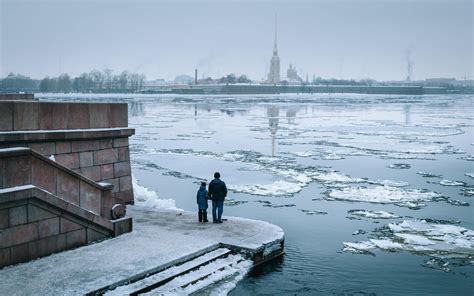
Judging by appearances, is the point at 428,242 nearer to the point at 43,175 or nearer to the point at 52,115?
the point at 43,175

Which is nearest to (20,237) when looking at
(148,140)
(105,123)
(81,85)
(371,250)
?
(105,123)

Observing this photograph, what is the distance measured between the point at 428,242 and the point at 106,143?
382 inches

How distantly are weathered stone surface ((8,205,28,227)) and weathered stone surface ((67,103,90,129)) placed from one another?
3.53 metres

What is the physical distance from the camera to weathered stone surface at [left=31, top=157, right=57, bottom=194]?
11.8 meters

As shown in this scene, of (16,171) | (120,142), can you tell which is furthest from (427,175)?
(16,171)

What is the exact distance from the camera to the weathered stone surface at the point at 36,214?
11.7 meters

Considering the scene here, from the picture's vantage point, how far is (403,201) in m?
20.8

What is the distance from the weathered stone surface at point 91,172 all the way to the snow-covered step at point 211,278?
4983 millimetres

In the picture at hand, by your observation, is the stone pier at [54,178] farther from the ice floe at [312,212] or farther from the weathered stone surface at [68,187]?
the ice floe at [312,212]

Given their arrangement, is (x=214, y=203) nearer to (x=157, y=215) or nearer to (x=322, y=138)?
(x=157, y=215)

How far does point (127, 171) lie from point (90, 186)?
4184 millimetres

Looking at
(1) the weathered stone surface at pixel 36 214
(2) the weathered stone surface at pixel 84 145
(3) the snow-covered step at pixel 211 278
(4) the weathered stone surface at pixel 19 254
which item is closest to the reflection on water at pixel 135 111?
(2) the weathered stone surface at pixel 84 145

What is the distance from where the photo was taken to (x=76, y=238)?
12.9 m

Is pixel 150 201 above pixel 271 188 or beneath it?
above
